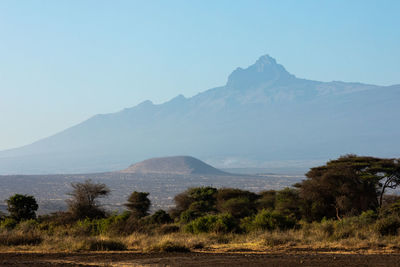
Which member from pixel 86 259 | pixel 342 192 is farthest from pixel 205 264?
pixel 342 192

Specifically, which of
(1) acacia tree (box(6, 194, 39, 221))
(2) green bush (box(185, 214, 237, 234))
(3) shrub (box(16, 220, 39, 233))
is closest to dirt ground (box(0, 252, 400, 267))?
(3) shrub (box(16, 220, 39, 233))

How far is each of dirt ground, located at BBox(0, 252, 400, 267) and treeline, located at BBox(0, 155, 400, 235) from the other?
20.7ft

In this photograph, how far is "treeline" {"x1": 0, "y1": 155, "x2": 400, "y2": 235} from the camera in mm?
23547

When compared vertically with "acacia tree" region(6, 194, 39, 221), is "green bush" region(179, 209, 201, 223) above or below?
below

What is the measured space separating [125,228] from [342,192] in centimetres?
1348

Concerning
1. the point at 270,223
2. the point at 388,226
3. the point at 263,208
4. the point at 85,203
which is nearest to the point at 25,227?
the point at 270,223

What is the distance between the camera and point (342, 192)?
31500mm

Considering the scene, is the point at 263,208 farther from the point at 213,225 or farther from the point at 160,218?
the point at 213,225

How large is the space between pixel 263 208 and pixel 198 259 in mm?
20060

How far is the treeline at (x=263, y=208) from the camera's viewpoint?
2355 centimetres

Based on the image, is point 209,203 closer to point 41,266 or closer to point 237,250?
point 237,250

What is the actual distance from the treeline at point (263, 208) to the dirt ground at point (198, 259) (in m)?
6.32

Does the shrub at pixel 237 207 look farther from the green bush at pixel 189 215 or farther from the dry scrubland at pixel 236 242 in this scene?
the dry scrubland at pixel 236 242

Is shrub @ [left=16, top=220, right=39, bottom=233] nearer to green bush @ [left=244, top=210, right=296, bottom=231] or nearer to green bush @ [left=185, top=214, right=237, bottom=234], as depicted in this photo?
green bush @ [left=185, top=214, right=237, bottom=234]
